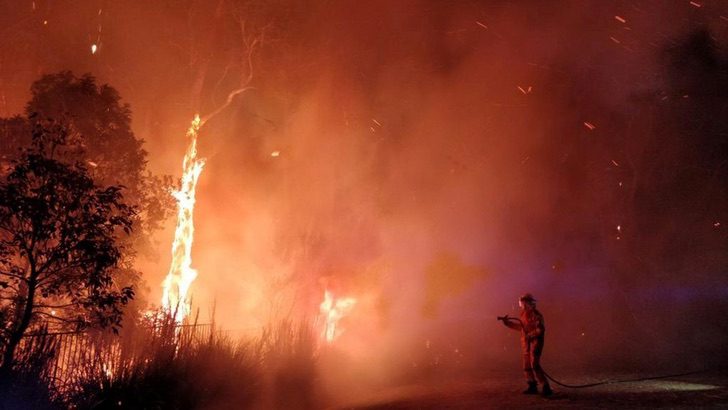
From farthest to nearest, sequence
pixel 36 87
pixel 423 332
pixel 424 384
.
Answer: pixel 423 332 → pixel 424 384 → pixel 36 87

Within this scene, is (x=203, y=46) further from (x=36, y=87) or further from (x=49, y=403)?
(x=49, y=403)

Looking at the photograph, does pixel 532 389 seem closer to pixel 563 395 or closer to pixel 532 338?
pixel 563 395

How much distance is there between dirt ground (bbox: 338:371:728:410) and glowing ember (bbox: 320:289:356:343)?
5.46 m

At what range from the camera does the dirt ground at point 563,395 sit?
8797 mm

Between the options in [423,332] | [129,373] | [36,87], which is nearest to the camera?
[129,373]

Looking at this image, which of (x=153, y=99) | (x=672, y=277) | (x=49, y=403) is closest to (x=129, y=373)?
(x=49, y=403)

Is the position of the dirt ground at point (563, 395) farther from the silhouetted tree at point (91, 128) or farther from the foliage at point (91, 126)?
the foliage at point (91, 126)

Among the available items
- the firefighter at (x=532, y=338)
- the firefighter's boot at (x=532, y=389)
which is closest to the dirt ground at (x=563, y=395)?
the firefighter's boot at (x=532, y=389)

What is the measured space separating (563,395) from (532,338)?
1.25 m

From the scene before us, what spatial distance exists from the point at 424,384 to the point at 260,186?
16.0 metres

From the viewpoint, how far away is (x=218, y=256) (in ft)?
79.9

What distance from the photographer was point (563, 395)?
9.75 metres

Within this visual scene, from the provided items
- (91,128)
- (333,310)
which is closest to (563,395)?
(333,310)

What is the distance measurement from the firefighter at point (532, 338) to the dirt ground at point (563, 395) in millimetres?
313
